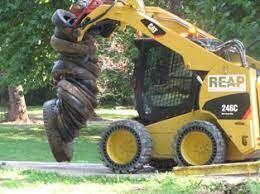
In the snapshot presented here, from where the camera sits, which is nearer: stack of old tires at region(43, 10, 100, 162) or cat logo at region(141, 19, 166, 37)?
stack of old tires at region(43, 10, 100, 162)

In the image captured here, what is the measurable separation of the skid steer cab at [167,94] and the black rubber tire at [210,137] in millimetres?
14

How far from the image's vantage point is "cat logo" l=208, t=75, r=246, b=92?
378 inches

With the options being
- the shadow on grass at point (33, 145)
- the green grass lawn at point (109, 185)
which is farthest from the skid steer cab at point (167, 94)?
the shadow on grass at point (33, 145)

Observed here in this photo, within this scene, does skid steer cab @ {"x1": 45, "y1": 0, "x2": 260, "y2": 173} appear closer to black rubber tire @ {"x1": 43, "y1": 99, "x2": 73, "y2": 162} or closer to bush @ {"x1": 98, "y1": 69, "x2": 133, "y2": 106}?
black rubber tire @ {"x1": 43, "y1": 99, "x2": 73, "y2": 162}

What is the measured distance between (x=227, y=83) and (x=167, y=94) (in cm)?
125

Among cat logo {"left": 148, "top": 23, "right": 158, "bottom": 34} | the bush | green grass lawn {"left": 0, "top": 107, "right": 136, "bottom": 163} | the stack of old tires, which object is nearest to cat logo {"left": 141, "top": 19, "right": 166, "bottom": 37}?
cat logo {"left": 148, "top": 23, "right": 158, "bottom": 34}

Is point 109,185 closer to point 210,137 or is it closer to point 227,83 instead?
point 210,137

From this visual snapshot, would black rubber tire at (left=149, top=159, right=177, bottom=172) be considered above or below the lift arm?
below

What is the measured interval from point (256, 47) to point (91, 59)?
2703mm

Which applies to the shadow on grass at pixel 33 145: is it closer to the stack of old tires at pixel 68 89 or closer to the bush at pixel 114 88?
the bush at pixel 114 88

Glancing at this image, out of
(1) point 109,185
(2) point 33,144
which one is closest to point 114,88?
(2) point 33,144

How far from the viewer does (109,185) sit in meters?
8.51

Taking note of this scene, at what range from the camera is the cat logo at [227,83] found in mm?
9594

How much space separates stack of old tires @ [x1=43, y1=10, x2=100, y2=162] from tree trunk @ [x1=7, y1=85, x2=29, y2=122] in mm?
21101
